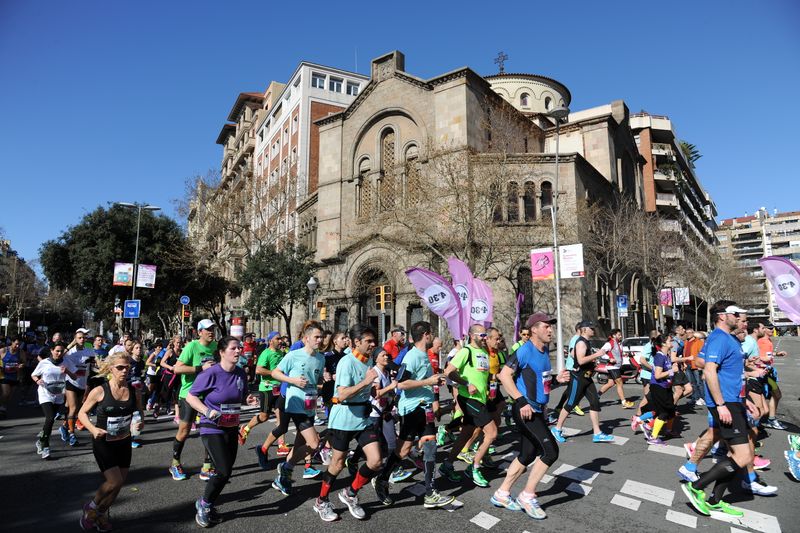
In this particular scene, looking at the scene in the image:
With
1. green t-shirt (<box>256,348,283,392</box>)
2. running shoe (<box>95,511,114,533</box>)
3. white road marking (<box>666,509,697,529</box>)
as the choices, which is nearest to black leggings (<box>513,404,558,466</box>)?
white road marking (<box>666,509,697,529</box>)

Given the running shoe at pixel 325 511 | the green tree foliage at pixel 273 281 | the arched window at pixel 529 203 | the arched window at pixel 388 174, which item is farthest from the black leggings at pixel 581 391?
the green tree foliage at pixel 273 281

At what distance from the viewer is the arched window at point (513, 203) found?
24.5 m

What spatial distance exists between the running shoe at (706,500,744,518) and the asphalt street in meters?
0.11

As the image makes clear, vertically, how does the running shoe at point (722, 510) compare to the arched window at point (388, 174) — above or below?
below

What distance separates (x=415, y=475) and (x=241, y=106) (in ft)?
236

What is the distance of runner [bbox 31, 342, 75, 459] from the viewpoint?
25.7 feet

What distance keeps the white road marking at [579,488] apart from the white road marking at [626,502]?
0.33 meters

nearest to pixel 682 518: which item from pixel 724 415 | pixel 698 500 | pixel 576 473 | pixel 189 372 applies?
pixel 698 500

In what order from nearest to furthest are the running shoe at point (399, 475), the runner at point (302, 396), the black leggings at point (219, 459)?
the black leggings at point (219, 459) → the runner at point (302, 396) → the running shoe at point (399, 475)

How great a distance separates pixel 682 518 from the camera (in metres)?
5.04

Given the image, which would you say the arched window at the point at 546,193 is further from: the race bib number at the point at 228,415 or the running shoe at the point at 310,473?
the race bib number at the point at 228,415

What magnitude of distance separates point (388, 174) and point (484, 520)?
85.8 ft

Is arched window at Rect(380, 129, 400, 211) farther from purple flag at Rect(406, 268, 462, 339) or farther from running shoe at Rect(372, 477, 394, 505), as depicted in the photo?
running shoe at Rect(372, 477, 394, 505)

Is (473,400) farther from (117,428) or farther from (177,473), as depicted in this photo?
(177,473)
